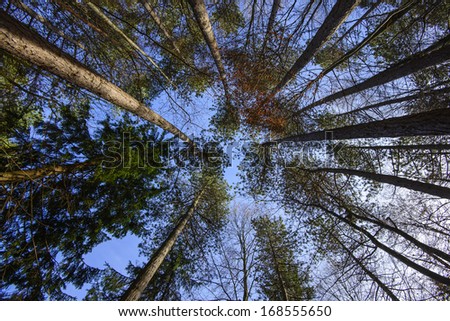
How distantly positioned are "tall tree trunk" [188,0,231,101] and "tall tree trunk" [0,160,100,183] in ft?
12.8

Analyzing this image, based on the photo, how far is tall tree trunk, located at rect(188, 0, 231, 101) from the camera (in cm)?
388

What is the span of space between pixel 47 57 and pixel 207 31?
3511 mm

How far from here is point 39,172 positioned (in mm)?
3463

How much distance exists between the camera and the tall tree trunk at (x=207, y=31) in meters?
3.88

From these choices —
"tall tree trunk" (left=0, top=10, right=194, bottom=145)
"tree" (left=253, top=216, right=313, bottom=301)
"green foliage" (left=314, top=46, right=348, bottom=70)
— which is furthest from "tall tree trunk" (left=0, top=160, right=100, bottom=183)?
"green foliage" (left=314, top=46, right=348, bottom=70)

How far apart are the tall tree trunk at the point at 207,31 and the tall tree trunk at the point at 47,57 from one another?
7.74 feet

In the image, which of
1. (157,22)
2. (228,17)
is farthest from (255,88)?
(157,22)

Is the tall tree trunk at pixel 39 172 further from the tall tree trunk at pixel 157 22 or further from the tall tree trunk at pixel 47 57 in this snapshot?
the tall tree trunk at pixel 157 22

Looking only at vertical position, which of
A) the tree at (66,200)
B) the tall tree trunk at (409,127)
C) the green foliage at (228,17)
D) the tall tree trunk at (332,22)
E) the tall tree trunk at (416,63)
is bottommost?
the tree at (66,200)

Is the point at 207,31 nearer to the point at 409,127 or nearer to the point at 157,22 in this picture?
the point at 157,22

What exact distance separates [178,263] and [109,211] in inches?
111

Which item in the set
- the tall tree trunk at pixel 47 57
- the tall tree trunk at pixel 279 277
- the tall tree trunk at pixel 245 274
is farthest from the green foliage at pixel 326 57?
the tall tree trunk at pixel 245 274
